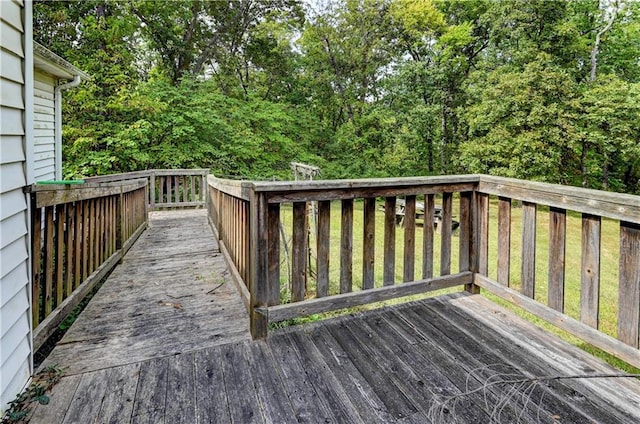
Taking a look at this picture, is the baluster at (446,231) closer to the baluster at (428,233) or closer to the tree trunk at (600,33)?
the baluster at (428,233)

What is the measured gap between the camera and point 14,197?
1.54 metres

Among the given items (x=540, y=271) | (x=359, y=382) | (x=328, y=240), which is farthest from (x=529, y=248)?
(x=540, y=271)

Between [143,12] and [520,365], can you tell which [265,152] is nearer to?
[143,12]

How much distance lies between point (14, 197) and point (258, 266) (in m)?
1.20

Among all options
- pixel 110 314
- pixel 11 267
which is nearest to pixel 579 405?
pixel 11 267

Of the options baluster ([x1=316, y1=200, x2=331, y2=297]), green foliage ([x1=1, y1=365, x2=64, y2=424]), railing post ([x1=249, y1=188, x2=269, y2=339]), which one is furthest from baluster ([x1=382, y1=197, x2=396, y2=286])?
green foliage ([x1=1, y1=365, x2=64, y2=424])

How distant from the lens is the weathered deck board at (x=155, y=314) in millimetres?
1953

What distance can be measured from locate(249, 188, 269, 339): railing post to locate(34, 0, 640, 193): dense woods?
7595 mm

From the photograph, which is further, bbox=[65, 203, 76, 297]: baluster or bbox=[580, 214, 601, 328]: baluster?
bbox=[65, 203, 76, 297]: baluster

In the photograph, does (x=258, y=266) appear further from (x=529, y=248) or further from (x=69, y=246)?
(x=529, y=248)

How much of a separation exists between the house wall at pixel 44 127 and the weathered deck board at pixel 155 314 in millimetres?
2183

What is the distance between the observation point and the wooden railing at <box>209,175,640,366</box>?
1.80 metres

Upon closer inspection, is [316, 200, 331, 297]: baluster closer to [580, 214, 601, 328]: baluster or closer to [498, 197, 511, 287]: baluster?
[498, 197, 511, 287]: baluster

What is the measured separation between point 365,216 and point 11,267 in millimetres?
1890
